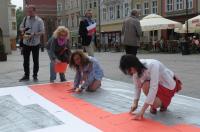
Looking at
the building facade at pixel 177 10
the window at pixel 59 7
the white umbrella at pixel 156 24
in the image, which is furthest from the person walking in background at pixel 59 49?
the window at pixel 59 7

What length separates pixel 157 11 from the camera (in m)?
45.6

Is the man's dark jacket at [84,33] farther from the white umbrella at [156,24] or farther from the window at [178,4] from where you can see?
the window at [178,4]

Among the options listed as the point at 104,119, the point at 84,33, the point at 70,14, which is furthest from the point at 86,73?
the point at 70,14

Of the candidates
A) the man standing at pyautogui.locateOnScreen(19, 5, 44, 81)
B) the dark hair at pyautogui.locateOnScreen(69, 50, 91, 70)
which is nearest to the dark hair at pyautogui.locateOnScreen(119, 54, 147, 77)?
the dark hair at pyautogui.locateOnScreen(69, 50, 91, 70)

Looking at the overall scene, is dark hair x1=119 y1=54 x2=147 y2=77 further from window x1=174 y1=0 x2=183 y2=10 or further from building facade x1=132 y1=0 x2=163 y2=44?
building facade x1=132 y1=0 x2=163 y2=44

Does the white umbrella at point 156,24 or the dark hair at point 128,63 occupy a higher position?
the white umbrella at point 156,24

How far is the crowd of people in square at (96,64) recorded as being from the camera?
17.3 feet

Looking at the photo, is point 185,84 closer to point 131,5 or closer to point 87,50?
point 87,50

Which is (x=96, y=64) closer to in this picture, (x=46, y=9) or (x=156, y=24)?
(x=156, y=24)

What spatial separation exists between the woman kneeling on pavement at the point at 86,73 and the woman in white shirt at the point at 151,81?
6.61 ft

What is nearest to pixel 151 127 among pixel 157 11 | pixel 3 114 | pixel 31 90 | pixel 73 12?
pixel 3 114

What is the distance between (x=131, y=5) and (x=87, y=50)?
41.0 meters

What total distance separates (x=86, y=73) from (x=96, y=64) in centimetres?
25

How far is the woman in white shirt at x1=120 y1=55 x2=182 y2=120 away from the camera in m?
5.06
